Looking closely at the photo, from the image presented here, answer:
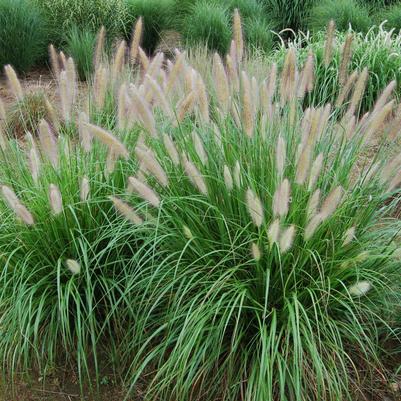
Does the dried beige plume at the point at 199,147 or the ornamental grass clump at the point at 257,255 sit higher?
the dried beige plume at the point at 199,147

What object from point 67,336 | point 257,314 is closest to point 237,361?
point 257,314

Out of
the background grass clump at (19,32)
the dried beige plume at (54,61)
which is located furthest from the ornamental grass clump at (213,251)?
the background grass clump at (19,32)

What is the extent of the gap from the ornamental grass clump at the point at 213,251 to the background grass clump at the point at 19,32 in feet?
17.2

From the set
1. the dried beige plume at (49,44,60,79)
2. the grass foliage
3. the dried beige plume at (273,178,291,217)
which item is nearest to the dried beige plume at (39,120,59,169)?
the dried beige plume at (49,44,60,79)

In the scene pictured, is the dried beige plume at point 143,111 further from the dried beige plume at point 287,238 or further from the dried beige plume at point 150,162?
the dried beige plume at point 287,238

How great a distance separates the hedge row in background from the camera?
7.64 meters

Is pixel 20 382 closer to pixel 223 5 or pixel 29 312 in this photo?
pixel 29 312

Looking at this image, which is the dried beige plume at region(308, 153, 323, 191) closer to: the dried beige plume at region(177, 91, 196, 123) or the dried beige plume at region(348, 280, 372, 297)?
the dried beige plume at region(348, 280, 372, 297)

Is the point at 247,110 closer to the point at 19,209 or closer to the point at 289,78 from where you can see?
the point at 289,78

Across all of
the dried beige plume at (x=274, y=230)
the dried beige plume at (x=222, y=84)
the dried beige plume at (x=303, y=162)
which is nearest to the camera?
the dried beige plume at (x=274, y=230)

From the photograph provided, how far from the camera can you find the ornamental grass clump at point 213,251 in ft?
7.75

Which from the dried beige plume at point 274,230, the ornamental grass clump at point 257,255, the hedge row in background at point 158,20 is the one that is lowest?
the hedge row in background at point 158,20

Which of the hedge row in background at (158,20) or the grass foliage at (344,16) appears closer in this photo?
the hedge row in background at (158,20)

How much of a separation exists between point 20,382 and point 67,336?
36cm
